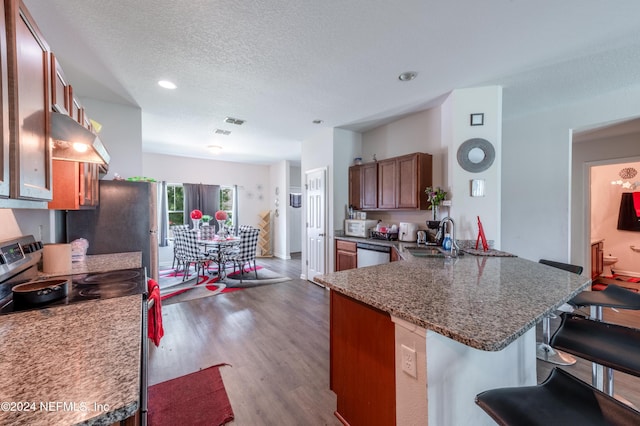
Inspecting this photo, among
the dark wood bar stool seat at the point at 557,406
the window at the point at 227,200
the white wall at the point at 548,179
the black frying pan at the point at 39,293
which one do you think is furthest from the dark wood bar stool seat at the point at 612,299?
the window at the point at 227,200

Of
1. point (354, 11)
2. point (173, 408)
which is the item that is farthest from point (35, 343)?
point (354, 11)

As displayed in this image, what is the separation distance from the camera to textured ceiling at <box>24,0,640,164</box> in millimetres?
1701

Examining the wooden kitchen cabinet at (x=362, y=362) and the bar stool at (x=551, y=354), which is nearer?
the wooden kitchen cabinet at (x=362, y=362)

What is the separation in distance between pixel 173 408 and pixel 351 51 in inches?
117

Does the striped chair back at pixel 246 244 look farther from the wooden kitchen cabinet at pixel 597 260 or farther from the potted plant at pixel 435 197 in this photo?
the wooden kitchen cabinet at pixel 597 260

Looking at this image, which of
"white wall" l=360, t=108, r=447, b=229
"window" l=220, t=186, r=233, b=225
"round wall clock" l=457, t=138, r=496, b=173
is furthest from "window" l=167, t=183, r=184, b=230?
"round wall clock" l=457, t=138, r=496, b=173

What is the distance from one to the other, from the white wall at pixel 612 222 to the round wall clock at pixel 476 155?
4197 millimetres

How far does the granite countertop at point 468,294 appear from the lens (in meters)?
0.91

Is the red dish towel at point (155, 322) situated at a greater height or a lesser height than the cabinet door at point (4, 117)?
lesser

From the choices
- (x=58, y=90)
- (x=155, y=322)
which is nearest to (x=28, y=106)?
(x=58, y=90)

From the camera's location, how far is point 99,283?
1.60 metres

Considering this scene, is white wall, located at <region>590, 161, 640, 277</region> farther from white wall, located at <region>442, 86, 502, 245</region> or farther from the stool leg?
the stool leg

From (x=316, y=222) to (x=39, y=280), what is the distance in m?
3.53

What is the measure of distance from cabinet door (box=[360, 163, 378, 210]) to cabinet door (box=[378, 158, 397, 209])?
8 cm
